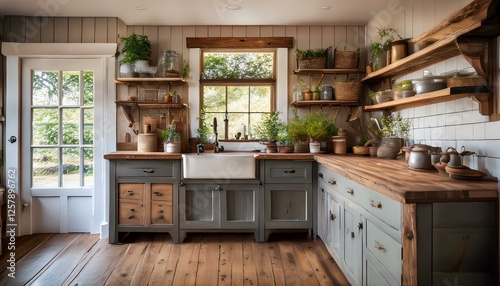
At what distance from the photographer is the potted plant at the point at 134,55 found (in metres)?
3.39

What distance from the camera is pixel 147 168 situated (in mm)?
3059

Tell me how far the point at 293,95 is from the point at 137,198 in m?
2.10

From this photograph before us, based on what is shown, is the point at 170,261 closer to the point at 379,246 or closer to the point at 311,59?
the point at 379,246

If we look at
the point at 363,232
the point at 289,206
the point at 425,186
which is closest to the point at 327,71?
the point at 289,206

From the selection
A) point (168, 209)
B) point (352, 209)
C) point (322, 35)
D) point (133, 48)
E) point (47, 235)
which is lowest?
point (47, 235)

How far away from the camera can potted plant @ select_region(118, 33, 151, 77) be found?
3.39 m

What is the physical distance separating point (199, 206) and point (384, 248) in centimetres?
195

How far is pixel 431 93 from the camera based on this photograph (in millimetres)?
1966

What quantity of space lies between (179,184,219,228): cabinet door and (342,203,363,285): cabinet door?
1349 millimetres

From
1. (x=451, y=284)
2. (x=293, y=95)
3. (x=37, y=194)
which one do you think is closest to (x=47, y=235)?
(x=37, y=194)

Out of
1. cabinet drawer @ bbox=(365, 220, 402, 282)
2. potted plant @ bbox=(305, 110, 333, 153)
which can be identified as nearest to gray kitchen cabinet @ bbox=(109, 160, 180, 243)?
potted plant @ bbox=(305, 110, 333, 153)

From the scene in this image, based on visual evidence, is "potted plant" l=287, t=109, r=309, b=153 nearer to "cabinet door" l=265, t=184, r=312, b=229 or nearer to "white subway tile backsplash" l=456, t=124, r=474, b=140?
"cabinet door" l=265, t=184, r=312, b=229

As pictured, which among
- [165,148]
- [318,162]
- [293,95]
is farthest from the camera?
[293,95]

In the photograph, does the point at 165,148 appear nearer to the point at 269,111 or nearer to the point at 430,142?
the point at 269,111
